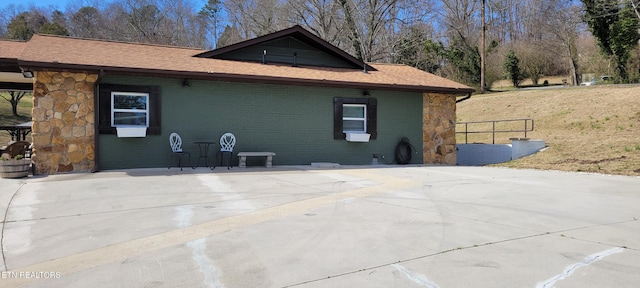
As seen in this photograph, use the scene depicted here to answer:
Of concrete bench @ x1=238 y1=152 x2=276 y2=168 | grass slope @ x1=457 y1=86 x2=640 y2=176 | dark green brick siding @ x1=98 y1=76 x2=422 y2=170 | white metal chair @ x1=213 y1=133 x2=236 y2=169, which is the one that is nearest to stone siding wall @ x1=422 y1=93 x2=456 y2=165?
dark green brick siding @ x1=98 y1=76 x2=422 y2=170

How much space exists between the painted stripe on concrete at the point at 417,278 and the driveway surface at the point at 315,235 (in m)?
0.02

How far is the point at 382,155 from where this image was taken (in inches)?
542

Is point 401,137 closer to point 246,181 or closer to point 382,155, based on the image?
point 382,155

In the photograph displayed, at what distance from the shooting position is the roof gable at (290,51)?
13148 mm

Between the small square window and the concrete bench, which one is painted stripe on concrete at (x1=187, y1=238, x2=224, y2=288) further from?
the small square window

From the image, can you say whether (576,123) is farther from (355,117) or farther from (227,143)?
(227,143)

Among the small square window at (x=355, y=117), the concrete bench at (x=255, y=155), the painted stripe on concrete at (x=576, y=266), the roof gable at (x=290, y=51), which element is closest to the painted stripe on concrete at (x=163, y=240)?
the painted stripe on concrete at (x=576, y=266)

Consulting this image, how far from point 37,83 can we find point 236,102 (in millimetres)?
4771

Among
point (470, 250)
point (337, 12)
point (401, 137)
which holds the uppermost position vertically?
point (337, 12)

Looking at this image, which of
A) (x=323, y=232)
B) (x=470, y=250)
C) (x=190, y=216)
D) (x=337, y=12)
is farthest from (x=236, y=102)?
(x=337, y=12)

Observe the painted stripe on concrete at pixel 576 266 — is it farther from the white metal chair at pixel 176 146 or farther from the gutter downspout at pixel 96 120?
the gutter downspout at pixel 96 120

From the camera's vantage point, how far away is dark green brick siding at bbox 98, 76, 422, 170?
35.6ft

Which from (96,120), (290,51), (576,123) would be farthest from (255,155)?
(576,123)

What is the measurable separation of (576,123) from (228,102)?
668 inches
